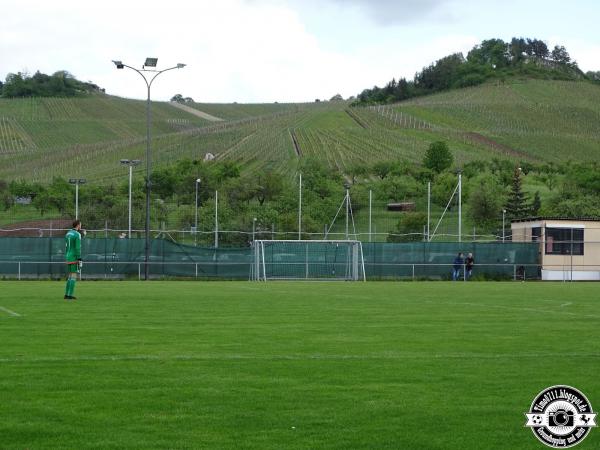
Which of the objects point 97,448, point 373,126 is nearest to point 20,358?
point 97,448

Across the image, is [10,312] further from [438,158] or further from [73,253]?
[438,158]

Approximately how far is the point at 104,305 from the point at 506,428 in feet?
56.7

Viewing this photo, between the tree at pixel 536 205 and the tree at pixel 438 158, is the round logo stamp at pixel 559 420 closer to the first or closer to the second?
the tree at pixel 536 205

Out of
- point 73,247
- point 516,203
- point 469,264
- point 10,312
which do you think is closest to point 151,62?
point 469,264

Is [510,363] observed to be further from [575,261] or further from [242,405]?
[575,261]

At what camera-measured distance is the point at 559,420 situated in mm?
7977

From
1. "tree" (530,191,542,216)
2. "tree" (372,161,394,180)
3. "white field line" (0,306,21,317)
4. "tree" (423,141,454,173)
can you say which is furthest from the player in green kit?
"tree" (423,141,454,173)

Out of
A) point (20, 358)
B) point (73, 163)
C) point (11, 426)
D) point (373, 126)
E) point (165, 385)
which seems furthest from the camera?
point (373, 126)

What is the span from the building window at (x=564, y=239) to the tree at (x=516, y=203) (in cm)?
3505

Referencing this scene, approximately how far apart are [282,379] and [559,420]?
12.7ft

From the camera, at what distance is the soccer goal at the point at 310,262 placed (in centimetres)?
5616

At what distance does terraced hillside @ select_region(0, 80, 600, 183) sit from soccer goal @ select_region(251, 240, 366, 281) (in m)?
62.3

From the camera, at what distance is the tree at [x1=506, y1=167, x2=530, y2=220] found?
332 ft

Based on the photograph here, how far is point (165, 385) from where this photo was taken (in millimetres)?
10742
